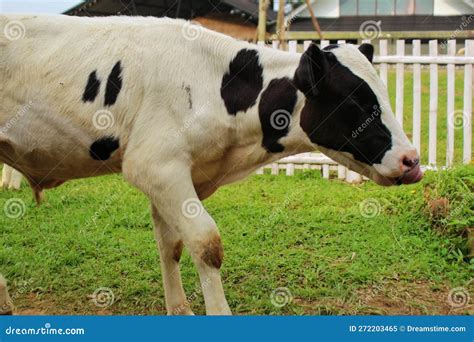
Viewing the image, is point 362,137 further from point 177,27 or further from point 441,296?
point 441,296

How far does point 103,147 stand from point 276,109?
43.6 inches

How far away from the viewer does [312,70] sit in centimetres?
392

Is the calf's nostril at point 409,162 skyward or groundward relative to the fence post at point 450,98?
groundward

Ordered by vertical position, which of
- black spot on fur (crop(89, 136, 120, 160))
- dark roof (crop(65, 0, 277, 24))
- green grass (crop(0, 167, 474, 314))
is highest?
dark roof (crop(65, 0, 277, 24))

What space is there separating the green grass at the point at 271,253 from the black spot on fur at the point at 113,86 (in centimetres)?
174

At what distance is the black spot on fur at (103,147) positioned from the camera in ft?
13.5

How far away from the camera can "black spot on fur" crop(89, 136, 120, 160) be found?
4.13 metres

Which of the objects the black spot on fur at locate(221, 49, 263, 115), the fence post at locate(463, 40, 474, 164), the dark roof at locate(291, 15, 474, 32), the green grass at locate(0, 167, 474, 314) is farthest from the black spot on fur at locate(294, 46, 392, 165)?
the dark roof at locate(291, 15, 474, 32)

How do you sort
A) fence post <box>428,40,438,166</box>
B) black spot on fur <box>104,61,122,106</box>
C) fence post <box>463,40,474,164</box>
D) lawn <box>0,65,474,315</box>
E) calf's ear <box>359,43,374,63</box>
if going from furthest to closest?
1. fence post <box>428,40,438,166</box>
2. fence post <box>463,40,474,164</box>
3. lawn <box>0,65,474,315</box>
4. calf's ear <box>359,43,374,63</box>
5. black spot on fur <box>104,61,122,106</box>

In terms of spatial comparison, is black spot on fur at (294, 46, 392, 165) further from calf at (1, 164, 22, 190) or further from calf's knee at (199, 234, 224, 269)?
calf at (1, 164, 22, 190)

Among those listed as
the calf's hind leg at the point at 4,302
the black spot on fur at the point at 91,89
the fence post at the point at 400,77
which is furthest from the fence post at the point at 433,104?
the calf's hind leg at the point at 4,302

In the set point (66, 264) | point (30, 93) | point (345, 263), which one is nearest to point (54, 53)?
point (30, 93)

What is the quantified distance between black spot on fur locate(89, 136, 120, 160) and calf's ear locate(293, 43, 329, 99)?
120cm

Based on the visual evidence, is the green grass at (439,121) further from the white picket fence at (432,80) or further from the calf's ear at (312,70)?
the calf's ear at (312,70)
